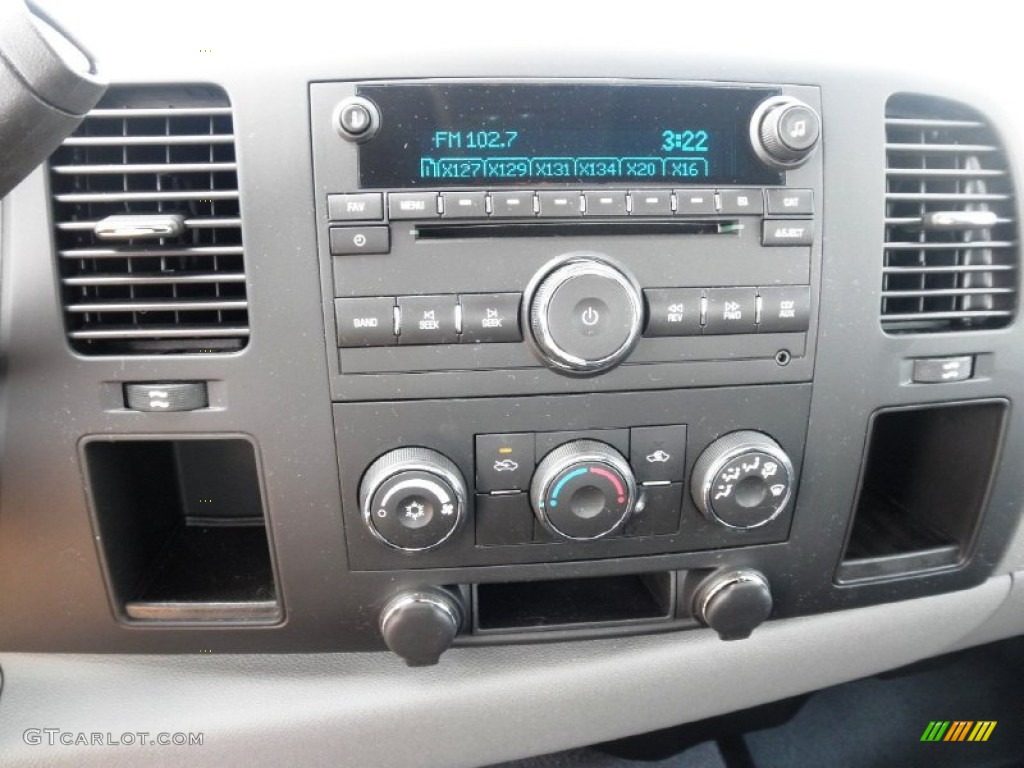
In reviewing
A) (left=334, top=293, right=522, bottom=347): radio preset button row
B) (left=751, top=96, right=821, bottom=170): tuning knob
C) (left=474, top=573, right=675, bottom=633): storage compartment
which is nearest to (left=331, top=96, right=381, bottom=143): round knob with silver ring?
(left=334, top=293, right=522, bottom=347): radio preset button row

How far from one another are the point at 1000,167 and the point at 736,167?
327 millimetres

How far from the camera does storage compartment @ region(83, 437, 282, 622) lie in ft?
2.56

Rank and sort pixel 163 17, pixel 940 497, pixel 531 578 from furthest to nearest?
pixel 940 497
pixel 531 578
pixel 163 17

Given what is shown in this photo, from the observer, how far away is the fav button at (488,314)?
0.69 metres

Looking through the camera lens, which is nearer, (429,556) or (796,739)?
(429,556)

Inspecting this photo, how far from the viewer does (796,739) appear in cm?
145

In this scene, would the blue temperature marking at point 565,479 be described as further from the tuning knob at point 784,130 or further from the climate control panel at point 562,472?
the tuning knob at point 784,130

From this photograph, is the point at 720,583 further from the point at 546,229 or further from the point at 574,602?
the point at 546,229

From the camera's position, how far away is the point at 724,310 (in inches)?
28.5

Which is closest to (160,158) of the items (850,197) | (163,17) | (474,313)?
(163,17)

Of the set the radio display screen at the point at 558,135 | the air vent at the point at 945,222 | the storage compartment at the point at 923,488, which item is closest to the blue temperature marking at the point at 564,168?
the radio display screen at the point at 558,135

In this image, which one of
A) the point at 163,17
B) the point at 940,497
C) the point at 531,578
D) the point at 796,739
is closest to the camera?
the point at 163,17

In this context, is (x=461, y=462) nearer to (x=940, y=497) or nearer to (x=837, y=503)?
(x=837, y=503)

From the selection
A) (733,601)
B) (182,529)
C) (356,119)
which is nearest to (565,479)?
(733,601)
